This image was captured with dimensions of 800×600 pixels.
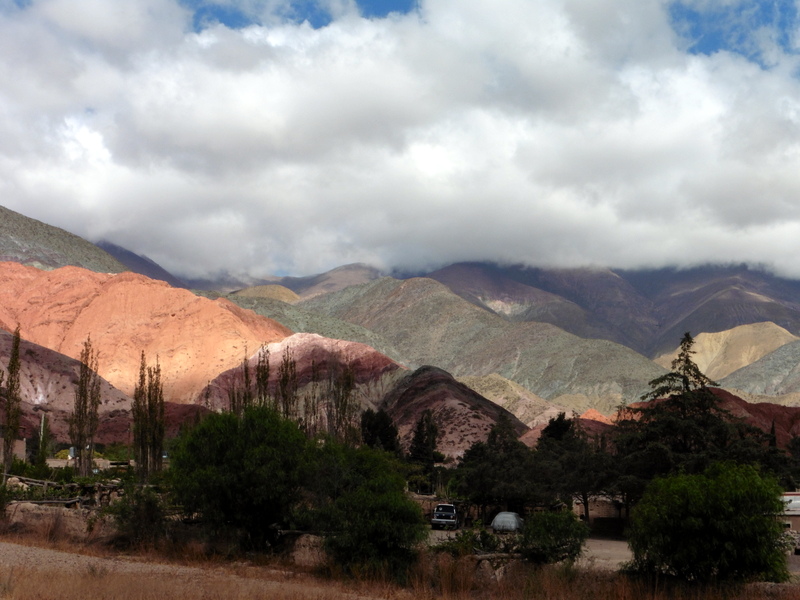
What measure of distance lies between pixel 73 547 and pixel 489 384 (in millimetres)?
120245

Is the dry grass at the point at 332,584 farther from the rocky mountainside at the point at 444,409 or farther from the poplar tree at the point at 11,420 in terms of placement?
the rocky mountainside at the point at 444,409

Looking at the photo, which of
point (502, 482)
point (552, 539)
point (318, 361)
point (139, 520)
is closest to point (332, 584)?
point (552, 539)

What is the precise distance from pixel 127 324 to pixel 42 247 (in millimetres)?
38002

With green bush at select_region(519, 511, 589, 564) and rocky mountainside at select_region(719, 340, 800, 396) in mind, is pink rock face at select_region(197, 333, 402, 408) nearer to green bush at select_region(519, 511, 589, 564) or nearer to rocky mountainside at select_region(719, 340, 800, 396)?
green bush at select_region(519, 511, 589, 564)

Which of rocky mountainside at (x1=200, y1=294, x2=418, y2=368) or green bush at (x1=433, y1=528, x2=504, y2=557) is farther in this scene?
rocky mountainside at (x1=200, y1=294, x2=418, y2=368)

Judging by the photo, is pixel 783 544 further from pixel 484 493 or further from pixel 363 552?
pixel 484 493

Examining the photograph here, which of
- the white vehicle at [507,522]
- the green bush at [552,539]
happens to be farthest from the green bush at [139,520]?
the white vehicle at [507,522]

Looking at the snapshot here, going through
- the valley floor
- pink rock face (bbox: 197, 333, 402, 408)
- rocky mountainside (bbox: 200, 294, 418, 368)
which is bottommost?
the valley floor

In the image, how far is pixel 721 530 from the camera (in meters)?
16.8

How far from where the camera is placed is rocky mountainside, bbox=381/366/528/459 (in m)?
87.8

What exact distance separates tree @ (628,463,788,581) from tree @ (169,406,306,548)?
1129 centimetres

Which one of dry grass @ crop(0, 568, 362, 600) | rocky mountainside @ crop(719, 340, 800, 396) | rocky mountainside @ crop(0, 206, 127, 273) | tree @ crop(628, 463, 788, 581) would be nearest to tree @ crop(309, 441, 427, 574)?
dry grass @ crop(0, 568, 362, 600)

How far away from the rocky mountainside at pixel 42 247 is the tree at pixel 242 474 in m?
122

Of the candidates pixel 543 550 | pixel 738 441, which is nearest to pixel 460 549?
pixel 543 550
